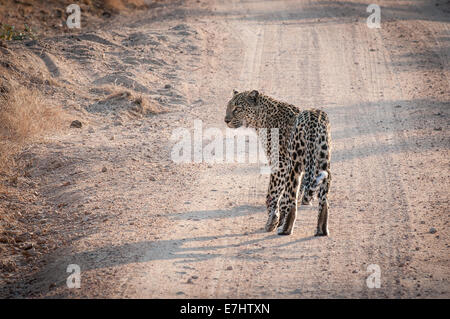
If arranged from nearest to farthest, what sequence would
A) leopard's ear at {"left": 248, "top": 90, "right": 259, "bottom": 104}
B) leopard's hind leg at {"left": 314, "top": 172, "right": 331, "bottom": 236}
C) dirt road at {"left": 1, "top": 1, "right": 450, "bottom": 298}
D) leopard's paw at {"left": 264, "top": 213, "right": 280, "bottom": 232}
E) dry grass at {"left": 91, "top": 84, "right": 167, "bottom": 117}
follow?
dirt road at {"left": 1, "top": 1, "right": 450, "bottom": 298} < leopard's hind leg at {"left": 314, "top": 172, "right": 331, "bottom": 236} < leopard's paw at {"left": 264, "top": 213, "right": 280, "bottom": 232} < leopard's ear at {"left": 248, "top": 90, "right": 259, "bottom": 104} < dry grass at {"left": 91, "top": 84, "right": 167, "bottom": 117}

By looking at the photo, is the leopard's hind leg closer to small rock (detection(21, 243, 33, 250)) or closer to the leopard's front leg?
the leopard's front leg

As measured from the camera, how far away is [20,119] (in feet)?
38.1

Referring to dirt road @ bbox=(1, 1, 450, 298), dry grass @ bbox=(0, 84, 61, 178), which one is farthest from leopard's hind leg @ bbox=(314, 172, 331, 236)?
dry grass @ bbox=(0, 84, 61, 178)

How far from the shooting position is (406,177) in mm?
10367

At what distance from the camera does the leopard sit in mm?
7922

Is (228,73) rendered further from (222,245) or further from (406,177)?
(222,245)

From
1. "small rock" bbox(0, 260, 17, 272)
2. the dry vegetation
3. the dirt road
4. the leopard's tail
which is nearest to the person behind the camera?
the dirt road

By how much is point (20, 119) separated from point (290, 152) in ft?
20.0

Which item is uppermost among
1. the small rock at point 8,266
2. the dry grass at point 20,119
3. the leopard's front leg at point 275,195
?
the dry grass at point 20,119

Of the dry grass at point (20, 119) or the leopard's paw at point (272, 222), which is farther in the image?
the dry grass at point (20, 119)

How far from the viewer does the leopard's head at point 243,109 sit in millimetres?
9102

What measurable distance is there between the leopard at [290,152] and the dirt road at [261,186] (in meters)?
0.36

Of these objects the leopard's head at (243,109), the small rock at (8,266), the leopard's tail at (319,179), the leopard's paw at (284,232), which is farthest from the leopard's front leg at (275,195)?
the small rock at (8,266)

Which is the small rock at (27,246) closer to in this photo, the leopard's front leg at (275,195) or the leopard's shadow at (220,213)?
the leopard's shadow at (220,213)
